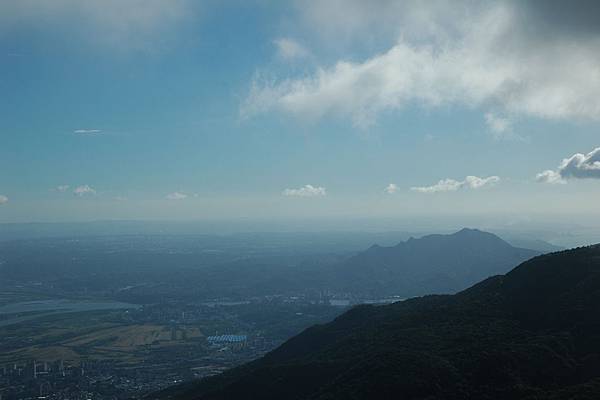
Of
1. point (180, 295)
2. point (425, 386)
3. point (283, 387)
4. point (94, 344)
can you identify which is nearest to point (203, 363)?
point (94, 344)

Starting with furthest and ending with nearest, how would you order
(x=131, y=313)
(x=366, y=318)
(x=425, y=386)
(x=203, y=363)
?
(x=131, y=313)
(x=203, y=363)
(x=366, y=318)
(x=425, y=386)

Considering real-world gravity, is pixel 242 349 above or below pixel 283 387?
below

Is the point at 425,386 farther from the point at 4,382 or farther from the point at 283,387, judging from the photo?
the point at 4,382

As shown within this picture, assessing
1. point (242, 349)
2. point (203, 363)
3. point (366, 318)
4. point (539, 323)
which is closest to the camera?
point (539, 323)

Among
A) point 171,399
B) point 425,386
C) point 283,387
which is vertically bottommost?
point 171,399

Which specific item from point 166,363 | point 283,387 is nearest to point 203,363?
point 166,363

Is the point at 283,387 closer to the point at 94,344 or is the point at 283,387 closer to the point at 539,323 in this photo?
the point at 539,323

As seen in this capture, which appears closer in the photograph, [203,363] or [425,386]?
[425,386]
